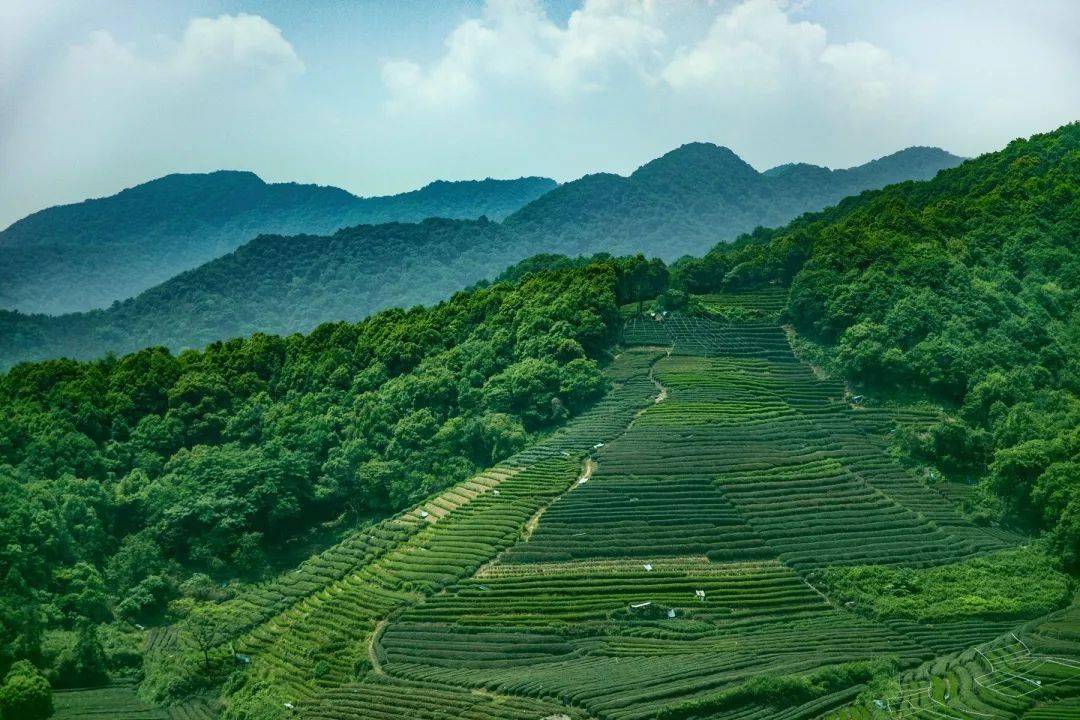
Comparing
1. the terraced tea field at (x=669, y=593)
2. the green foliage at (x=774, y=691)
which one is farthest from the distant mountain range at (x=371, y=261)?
the green foliage at (x=774, y=691)

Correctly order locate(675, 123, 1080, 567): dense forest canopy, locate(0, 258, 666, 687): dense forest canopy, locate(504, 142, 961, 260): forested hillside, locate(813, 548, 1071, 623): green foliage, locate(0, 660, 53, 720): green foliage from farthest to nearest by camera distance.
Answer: locate(504, 142, 961, 260): forested hillside
locate(0, 258, 666, 687): dense forest canopy
locate(675, 123, 1080, 567): dense forest canopy
locate(813, 548, 1071, 623): green foliage
locate(0, 660, 53, 720): green foliage

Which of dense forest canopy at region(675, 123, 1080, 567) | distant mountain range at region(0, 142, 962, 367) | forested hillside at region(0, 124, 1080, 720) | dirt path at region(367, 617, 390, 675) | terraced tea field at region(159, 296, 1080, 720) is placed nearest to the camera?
terraced tea field at region(159, 296, 1080, 720)

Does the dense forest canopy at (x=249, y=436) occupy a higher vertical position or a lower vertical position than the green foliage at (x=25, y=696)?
higher

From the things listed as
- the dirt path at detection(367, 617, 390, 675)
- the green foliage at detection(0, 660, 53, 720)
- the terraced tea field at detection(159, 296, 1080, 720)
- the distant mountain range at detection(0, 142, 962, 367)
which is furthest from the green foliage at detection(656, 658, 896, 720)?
the distant mountain range at detection(0, 142, 962, 367)

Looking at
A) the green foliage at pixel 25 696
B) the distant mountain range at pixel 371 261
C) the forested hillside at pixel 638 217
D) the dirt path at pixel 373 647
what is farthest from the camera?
the forested hillside at pixel 638 217

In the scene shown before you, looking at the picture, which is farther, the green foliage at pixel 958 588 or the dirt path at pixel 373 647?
the dirt path at pixel 373 647

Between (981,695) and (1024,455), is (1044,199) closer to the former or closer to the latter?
(1024,455)

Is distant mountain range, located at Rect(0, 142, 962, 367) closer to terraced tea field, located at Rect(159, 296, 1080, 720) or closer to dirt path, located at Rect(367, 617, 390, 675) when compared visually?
terraced tea field, located at Rect(159, 296, 1080, 720)

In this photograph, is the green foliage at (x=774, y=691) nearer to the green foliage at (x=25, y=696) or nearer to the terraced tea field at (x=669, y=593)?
the terraced tea field at (x=669, y=593)

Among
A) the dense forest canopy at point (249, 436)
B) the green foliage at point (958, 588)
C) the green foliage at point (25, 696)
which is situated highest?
the dense forest canopy at point (249, 436)
